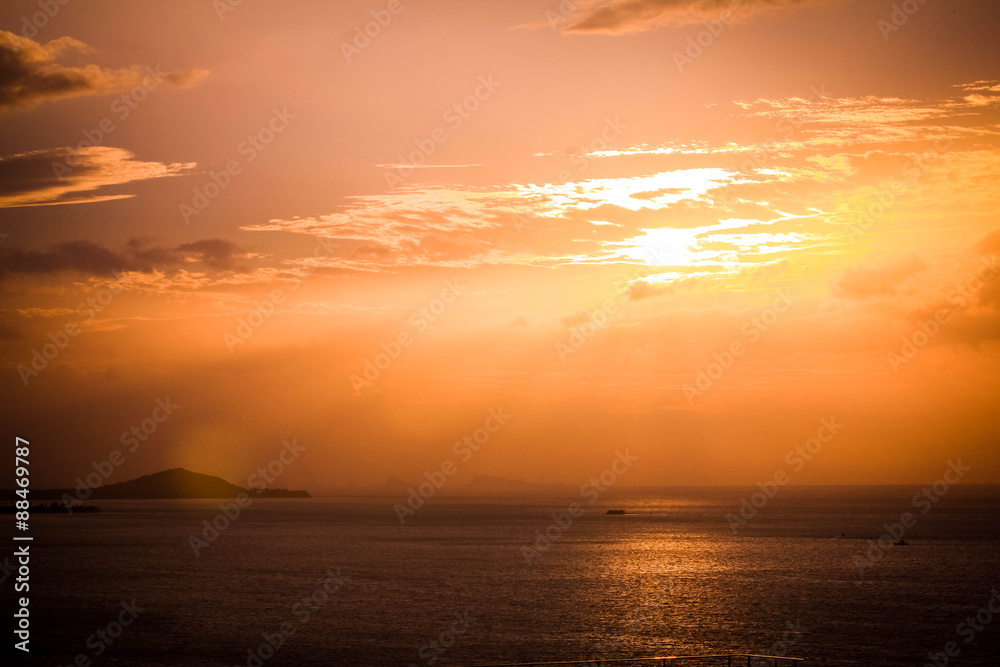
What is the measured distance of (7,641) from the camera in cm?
5316

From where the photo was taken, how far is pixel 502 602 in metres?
72.5

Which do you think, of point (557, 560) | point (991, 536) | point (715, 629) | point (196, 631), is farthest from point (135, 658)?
point (991, 536)

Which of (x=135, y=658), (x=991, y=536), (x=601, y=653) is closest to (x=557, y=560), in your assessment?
(x=601, y=653)

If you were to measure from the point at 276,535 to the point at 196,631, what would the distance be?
111065 mm

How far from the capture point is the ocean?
5303cm

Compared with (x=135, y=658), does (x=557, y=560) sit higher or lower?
lower

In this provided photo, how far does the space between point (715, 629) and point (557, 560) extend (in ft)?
172

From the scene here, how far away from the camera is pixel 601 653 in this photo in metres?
51.3

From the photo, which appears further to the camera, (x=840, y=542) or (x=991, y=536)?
A: (x=991, y=536)

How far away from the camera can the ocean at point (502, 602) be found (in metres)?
53.0

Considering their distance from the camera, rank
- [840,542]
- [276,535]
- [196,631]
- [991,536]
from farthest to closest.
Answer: [276,535], [991,536], [840,542], [196,631]

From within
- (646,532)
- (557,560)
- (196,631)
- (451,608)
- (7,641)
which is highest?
(7,641)

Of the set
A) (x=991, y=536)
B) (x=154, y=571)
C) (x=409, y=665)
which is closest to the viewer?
(x=409, y=665)

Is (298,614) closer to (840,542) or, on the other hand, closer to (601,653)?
(601,653)
